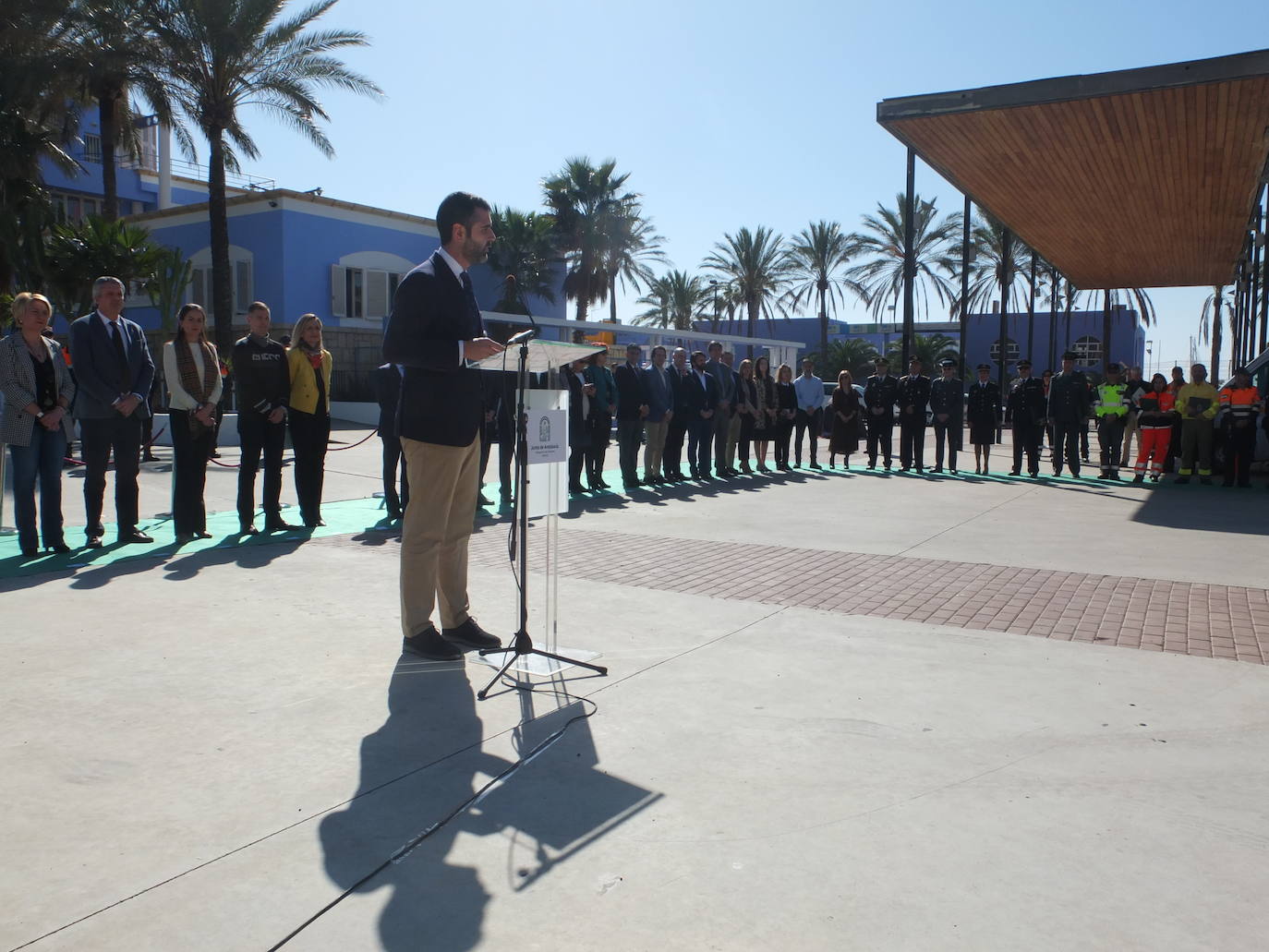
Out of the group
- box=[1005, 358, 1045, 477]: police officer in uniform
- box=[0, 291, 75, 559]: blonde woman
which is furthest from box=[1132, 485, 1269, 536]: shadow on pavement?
box=[0, 291, 75, 559]: blonde woman

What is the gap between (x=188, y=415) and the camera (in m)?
8.10

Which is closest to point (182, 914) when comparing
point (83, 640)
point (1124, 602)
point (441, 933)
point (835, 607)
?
point (441, 933)

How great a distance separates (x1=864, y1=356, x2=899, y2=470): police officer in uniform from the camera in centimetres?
1633

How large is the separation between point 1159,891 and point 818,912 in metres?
0.95

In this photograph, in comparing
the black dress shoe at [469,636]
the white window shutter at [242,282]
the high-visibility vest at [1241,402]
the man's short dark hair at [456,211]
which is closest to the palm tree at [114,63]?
the white window shutter at [242,282]

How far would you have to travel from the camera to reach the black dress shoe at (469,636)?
4.96 metres

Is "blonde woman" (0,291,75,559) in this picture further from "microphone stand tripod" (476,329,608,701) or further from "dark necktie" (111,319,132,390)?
"microphone stand tripod" (476,329,608,701)

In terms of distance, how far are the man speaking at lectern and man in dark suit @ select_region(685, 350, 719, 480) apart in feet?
30.9

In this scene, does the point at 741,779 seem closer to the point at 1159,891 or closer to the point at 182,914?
the point at 1159,891

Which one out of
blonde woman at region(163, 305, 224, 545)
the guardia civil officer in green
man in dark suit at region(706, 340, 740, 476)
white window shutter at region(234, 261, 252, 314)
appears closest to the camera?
blonde woman at region(163, 305, 224, 545)

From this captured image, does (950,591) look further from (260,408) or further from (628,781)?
(260,408)

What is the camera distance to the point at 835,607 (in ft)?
19.7

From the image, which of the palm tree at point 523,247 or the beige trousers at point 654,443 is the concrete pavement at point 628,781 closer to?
the beige trousers at point 654,443

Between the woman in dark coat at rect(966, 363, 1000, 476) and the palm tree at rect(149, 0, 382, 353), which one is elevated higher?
the palm tree at rect(149, 0, 382, 353)
